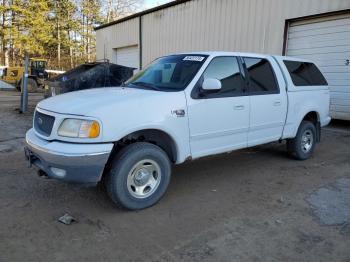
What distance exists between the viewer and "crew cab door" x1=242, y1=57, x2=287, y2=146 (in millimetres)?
5125

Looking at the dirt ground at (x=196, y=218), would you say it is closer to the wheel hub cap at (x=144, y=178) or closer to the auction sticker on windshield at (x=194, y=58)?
the wheel hub cap at (x=144, y=178)

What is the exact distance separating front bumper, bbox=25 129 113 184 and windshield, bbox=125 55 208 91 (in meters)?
1.31

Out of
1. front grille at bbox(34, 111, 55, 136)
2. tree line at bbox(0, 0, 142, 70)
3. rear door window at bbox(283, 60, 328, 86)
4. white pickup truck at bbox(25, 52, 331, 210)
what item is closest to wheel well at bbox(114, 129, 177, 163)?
white pickup truck at bbox(25, 52, 331, 210)

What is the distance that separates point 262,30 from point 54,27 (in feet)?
110

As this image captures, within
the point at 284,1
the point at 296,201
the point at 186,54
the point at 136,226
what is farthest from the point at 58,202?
the point at 284,1

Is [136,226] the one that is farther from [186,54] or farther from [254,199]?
[186,54]

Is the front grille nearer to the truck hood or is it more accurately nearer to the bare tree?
the truck hood

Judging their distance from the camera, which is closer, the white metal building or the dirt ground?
the dirt ground

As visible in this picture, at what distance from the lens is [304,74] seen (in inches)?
247

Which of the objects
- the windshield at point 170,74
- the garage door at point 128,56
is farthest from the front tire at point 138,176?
the garage door at point 128,56

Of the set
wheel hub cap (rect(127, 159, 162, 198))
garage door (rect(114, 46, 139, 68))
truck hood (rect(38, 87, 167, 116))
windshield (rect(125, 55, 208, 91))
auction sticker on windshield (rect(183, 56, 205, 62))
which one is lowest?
wheel hub cap (rect(127, 159, 162, 198))

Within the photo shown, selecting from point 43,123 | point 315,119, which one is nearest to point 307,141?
point 315,119

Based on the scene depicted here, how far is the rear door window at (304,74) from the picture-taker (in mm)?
5969

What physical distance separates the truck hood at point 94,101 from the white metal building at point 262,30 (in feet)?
24.5
